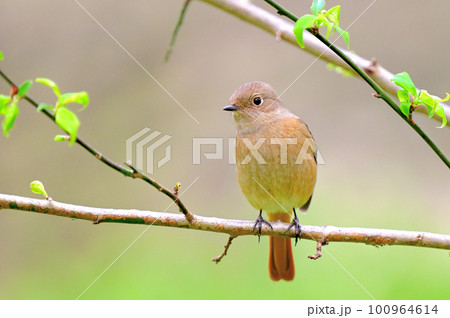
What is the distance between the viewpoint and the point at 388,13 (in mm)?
8125

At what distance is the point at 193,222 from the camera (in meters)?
2.97

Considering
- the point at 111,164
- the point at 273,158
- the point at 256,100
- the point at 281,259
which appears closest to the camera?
the point at 111,164

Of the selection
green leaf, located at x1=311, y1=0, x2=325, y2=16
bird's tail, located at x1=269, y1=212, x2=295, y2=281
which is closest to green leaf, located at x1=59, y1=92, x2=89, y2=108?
green leaf, located at x1=311, y1=0, x2=325, y2=16

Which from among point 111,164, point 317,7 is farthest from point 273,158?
point 111,164

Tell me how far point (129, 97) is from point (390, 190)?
11.4 feet

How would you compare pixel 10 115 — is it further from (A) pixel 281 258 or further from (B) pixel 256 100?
(A) pixel 281 258

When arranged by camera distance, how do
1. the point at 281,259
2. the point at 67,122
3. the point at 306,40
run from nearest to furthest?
the point at 67,122 → the point at 306,40 → the point at 281,259

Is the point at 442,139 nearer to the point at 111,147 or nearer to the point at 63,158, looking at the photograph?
the point at 111,147

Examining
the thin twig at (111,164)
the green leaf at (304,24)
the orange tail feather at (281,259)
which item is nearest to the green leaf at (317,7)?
the green leaf at (304,24)

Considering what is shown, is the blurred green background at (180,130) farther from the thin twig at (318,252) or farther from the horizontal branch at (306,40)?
the horizontal branch at (306,40)

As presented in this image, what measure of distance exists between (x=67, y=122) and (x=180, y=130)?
225 inches

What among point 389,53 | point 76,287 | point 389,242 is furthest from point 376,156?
point 389,242

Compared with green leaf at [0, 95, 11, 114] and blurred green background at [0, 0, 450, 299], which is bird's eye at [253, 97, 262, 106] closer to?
blurred green background at [0, 0, 450, 299]

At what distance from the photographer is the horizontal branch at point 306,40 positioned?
10.2 ft
